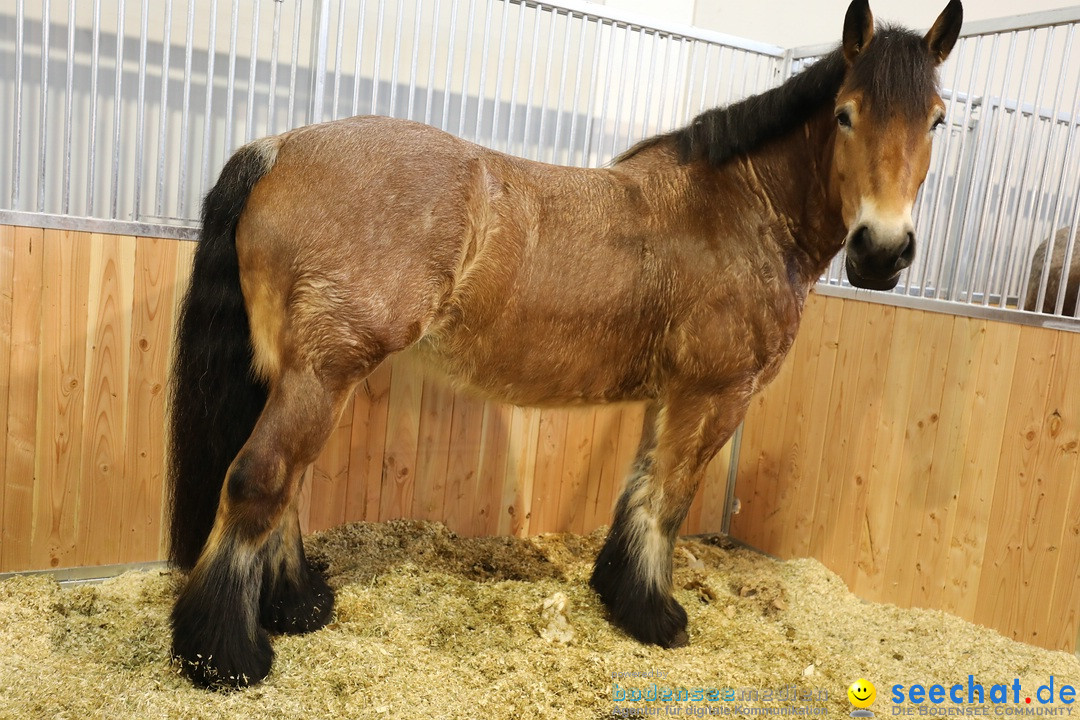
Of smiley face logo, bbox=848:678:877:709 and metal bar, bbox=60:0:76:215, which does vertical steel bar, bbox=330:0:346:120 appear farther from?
smiley face logo, bbox=848:678:877:709

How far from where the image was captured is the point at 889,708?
2.44 m

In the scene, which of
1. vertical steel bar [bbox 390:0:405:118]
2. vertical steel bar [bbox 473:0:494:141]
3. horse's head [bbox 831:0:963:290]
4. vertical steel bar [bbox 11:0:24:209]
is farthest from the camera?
vertical steel bar [bbox 473:0:494:141]

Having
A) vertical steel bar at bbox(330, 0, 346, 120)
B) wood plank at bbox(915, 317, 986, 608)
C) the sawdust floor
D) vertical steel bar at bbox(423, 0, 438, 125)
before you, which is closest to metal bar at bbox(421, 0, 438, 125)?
vertical steel bar at bbox(423, 0, 438, 125)

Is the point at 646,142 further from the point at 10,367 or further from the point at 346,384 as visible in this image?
the point at 10,367

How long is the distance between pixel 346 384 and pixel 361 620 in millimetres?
1010

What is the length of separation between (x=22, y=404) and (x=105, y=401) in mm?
256

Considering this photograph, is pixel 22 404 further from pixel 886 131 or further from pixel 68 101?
pixel 886 131

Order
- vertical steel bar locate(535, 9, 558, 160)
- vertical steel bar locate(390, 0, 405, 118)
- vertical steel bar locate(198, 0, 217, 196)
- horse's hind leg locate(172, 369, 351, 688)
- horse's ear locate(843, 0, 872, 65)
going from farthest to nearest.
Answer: vertical steel bar locate(535, 9, 558, 160)
vertical steel bar locate(390, 0, 405, 118)
vertical steel bar locate(198, 0, 217, 196)
horse's ear locate(843, 0, 872, 65)
horse's hind leg locate(172, 369, 351, 688)

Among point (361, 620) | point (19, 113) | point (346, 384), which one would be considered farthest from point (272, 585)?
point (19, 113)

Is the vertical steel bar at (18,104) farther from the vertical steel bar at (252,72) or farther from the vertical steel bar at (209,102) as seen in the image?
the vertical steel bar at (252,72)

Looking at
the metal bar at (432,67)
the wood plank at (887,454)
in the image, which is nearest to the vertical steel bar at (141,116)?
the metal bar at (432,67)

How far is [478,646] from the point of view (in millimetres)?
2576

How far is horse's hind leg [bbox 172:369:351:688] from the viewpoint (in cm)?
212

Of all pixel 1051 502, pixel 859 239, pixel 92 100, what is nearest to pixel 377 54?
pixel 92 100
